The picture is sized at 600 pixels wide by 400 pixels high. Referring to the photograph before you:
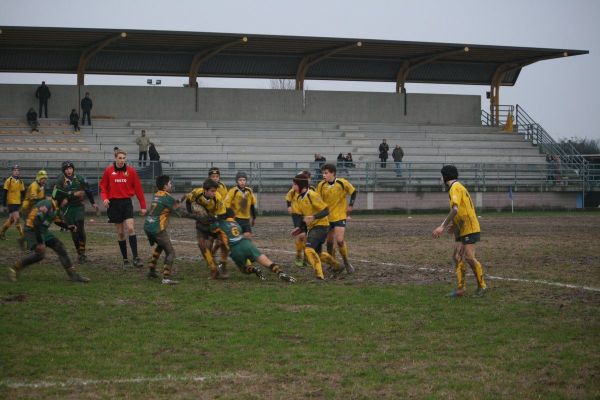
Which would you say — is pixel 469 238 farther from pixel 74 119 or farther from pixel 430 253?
pixel 74 119

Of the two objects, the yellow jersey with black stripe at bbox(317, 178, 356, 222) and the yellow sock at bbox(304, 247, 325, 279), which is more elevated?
the yellow jersey with black stripe at bbox(317, 178, 356, 222)

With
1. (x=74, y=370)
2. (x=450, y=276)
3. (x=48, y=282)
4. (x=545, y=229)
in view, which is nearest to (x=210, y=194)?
(x=48, y=282)

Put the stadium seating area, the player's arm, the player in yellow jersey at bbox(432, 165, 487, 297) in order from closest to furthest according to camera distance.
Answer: the player's arm, the player in yellow jersey at bbox(432, 165, 487, 297), the stadium seating area

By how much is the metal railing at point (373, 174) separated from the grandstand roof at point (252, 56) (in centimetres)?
621

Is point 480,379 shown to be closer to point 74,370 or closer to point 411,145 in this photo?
point 74,370

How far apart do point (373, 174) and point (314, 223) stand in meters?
24.1

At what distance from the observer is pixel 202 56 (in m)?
42.6

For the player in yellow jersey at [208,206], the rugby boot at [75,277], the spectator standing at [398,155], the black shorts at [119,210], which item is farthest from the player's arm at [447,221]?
the spectator standing at [398,155]

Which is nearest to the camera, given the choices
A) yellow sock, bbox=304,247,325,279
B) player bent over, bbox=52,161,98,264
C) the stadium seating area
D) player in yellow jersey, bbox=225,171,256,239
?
yellow sock, bbox=304,247,325,279

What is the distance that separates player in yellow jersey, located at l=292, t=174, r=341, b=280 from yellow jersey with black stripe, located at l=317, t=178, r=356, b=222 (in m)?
0.38

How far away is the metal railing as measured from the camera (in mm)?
35500

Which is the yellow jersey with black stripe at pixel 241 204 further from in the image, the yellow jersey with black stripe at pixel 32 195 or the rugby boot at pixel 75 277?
the yellow jersey with black stripe at pixel 32 195

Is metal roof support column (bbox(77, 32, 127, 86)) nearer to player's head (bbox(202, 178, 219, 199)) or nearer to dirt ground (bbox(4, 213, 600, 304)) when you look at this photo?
dirt ground (bbox(4, 213, 600, 304))

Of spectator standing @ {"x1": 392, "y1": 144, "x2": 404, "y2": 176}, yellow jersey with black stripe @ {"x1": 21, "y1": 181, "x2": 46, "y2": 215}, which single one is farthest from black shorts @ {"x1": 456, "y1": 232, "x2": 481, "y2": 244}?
spectator standing @ {"x1": 392, "y1": 144, "x2": 404, "y2": 176}
